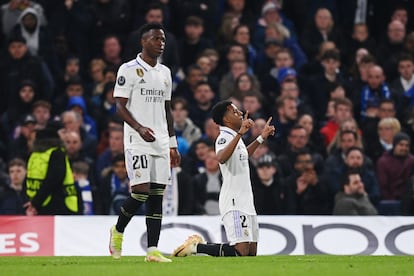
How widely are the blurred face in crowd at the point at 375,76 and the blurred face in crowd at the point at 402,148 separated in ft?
7.83

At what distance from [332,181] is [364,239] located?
86.0 inches

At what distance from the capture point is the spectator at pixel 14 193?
67.1 ft

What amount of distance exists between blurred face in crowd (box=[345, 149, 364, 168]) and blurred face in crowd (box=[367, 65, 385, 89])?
9.21 ft

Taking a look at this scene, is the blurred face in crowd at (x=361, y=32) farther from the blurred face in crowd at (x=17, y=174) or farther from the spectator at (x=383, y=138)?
the blurred face in crowd at (x=17, y=174)

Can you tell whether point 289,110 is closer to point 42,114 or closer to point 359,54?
point 359,54

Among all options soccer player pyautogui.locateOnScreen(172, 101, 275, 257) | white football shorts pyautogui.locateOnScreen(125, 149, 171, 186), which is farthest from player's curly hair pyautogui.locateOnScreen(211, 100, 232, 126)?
white football shorts pyautogui.locateOnScreen(125, 149, 171, 186)

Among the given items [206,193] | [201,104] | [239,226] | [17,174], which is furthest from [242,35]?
[239,226]

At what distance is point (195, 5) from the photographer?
25.4 m

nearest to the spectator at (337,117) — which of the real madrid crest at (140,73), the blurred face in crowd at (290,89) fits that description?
the blurred face in crowd at (290,89)

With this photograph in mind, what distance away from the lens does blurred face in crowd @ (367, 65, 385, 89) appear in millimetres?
23750

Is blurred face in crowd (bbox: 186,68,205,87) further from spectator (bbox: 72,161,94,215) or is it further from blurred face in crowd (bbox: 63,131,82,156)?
spectator (bbox: 72,161,94,215)

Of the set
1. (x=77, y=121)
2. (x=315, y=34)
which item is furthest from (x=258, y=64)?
(x=77, y=121)

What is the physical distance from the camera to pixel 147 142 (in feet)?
48.2

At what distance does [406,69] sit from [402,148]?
9.89ft
